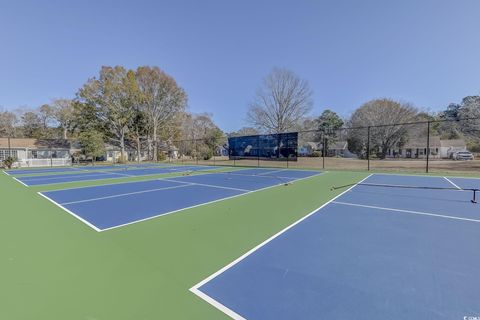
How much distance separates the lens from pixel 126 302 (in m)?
2.18

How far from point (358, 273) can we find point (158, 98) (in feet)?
110

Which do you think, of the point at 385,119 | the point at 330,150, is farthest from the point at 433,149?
the point at 330,150

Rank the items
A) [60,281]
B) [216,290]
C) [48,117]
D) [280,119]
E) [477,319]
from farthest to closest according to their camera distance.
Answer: [48,117] → [280,119] → [60,281] → [216,290] → [477,319]

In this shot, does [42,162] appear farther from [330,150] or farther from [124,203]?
[330,150]

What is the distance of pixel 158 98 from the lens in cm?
3222

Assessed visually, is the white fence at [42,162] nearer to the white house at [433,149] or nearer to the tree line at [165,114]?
the tree line at [165,114]

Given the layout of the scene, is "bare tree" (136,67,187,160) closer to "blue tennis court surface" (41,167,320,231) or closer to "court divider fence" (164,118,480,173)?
"court divider fence" (164,118,480,173)

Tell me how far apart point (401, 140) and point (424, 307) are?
4139 centimetres

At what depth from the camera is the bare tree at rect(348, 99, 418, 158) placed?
103 feet

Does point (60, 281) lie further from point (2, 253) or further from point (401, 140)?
point (401, 140)

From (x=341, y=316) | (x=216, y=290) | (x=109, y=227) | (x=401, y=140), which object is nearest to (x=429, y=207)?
(x=341, y=316)

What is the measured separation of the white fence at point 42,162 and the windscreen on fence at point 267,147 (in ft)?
64.8

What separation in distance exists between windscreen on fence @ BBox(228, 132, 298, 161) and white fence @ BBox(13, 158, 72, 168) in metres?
19.8

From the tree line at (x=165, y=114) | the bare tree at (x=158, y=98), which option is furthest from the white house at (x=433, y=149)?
the bare tree at (x=158, y=98)
